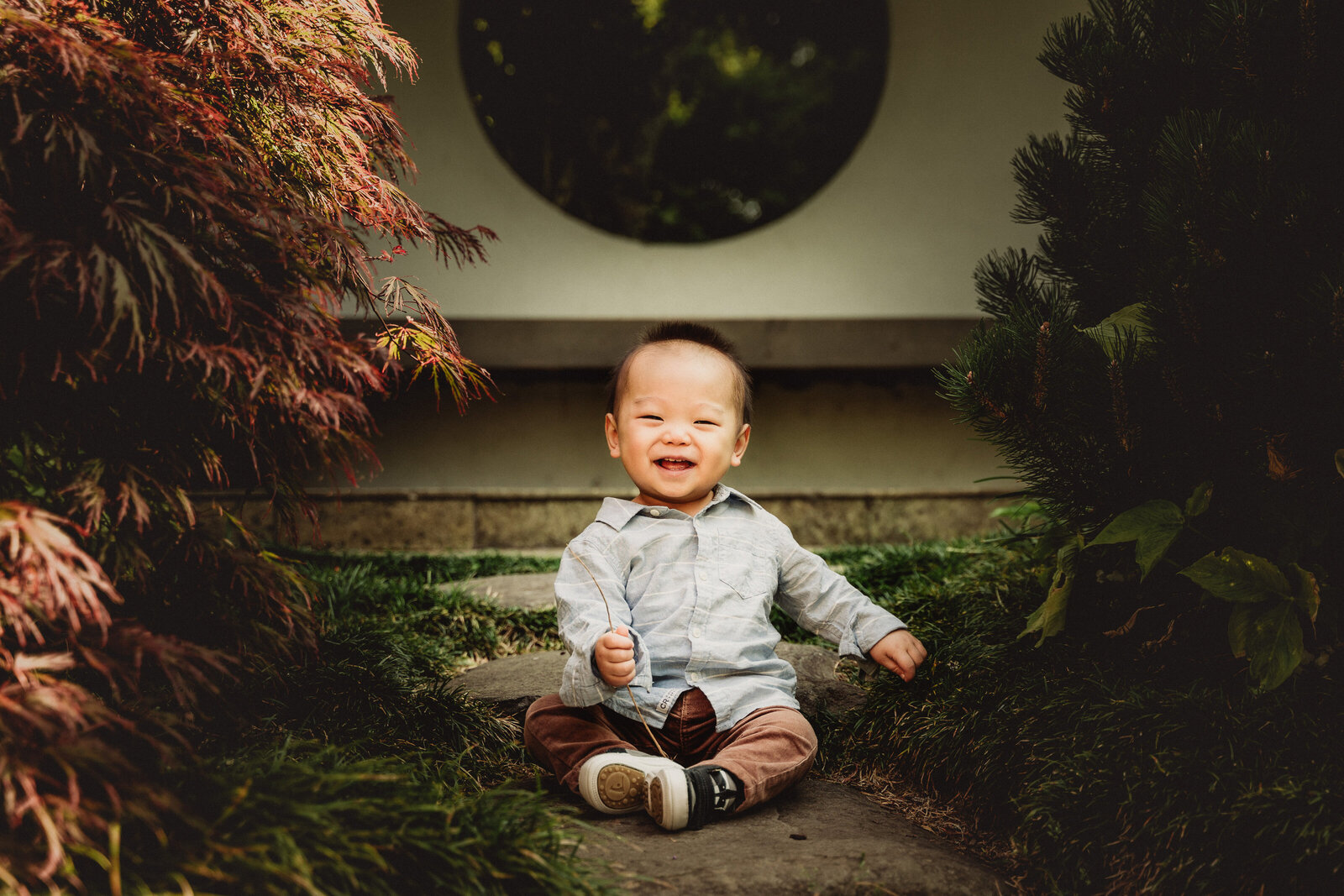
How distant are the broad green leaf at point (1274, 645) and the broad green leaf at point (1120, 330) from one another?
57cm

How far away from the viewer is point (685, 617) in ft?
6.42

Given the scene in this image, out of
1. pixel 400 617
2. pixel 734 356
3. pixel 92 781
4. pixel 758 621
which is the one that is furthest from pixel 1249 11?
pixel 400 617

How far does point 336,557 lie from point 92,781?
120 inches

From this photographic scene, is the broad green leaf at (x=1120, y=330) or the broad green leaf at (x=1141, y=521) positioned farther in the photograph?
the broad green leaf at (x=1120, y=330)

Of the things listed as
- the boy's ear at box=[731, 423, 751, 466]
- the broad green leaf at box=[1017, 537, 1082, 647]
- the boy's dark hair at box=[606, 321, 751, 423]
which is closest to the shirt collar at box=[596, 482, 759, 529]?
the boy's ear at box=[731, 423, 751, 466]

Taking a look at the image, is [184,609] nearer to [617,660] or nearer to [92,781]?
[92,781]

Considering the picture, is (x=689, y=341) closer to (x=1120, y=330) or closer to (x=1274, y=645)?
(x=1120, y=330)

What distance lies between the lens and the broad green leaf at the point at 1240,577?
159 centimetres

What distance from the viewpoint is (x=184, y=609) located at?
160 centimetres

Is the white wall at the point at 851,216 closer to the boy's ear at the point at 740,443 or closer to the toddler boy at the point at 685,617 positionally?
the boy's ear at the point at 740,443

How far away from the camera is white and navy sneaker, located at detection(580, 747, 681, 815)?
5.53 ft

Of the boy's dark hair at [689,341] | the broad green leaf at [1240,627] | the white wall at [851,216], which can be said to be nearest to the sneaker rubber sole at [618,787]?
the boy's dark hair at [689,341]

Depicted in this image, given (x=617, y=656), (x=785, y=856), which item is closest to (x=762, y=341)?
(x=617, y=656)

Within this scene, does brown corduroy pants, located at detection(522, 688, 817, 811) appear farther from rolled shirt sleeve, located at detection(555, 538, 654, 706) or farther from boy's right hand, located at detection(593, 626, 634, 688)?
boy's right hand, located at detection(593, 626, 634, 688)
